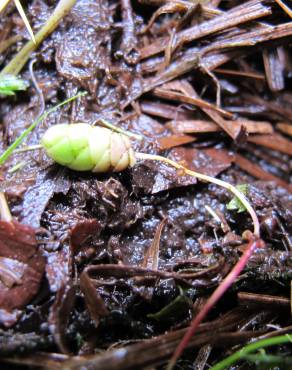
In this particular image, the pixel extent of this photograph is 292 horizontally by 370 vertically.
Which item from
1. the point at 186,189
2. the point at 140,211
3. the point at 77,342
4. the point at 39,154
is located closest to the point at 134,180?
the point at 140,211

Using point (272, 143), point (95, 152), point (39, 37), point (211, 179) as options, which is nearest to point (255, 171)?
point (272, 143)

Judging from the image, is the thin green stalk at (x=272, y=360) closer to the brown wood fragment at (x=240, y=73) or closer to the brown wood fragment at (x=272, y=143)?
the brown wood fragment at (x=272, y=143)

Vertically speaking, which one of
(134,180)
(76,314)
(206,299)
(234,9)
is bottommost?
(206,299)

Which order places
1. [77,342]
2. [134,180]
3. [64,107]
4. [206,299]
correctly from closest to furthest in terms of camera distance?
[77,342]
[206,299]
[134,180]
[64,107]

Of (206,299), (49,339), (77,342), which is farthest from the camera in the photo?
(206,299)

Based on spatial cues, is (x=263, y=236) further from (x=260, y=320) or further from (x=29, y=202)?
(x=29, y=202)

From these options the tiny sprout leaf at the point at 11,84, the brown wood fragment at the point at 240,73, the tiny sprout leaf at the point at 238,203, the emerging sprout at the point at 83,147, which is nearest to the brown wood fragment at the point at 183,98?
the brown wood fragment at the point at 240,73

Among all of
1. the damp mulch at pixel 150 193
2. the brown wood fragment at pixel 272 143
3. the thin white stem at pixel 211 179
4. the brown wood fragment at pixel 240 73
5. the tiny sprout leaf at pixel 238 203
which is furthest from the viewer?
the brown wood fragment at pixel 272 143
